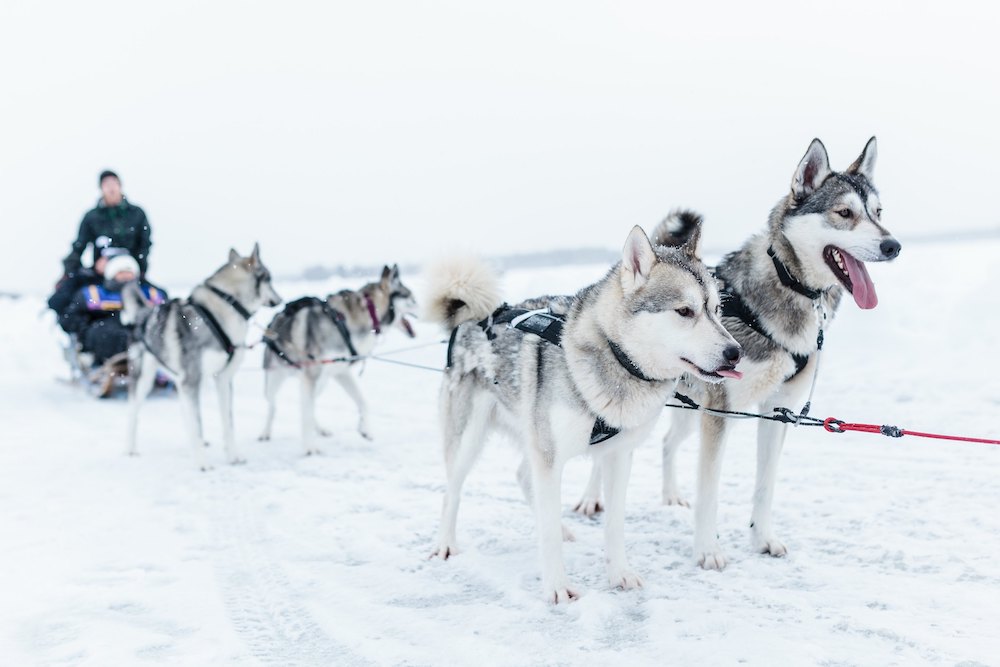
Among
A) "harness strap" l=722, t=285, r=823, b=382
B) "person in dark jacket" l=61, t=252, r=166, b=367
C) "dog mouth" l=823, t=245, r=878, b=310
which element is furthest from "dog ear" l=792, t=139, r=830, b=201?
"person in dark jacket" l=61, t=252, r=166, b=367

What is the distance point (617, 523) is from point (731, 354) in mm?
952

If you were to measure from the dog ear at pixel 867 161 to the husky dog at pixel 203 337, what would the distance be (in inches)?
187

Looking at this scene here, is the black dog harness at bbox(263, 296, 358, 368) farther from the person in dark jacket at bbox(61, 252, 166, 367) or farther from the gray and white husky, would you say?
the gray and white husky

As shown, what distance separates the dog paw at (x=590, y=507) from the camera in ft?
12.7

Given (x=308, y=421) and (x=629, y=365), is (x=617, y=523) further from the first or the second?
(x=308, y=421)

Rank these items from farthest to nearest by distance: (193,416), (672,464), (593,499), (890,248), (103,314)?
(103,314), (193,416), (672,464), (593,499), (890,248)

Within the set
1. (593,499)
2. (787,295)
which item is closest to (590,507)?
(593,499)

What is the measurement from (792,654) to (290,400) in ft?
23.9

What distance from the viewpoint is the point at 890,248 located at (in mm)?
2713

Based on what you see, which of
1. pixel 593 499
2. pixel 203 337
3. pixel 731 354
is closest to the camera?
pixel 731 354

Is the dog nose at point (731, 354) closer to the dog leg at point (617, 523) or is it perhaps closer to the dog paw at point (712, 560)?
the dog leg at point (617, 523)

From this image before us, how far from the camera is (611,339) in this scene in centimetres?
266

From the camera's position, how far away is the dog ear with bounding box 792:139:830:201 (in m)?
2.94

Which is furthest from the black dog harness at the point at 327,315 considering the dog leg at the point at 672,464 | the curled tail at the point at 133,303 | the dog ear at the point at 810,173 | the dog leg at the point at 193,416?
the dog ear at the point at 810,173
